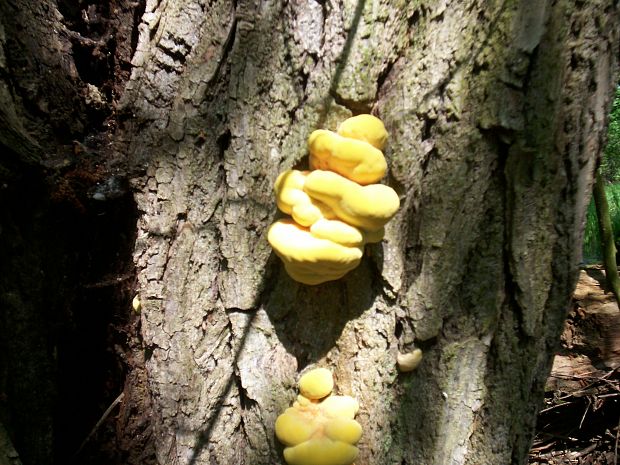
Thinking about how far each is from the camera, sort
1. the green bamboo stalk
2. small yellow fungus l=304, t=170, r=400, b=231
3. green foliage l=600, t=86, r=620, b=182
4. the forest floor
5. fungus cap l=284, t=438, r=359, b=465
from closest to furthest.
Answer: small yellow fungus l=304, t=170, r=400, b=231 < fungus cap l=284, t=438, r=359, b=465 < the green bamboo stalk < the forest floor < green foliage l=600, t=86, r=620, b=182

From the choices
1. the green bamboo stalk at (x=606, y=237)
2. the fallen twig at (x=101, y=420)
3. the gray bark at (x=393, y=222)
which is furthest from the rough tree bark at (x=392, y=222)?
the green bamboo stalk at (x=606, y=237)

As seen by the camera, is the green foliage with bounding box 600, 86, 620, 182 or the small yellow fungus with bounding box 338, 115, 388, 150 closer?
the small yellow fungus with bounding box 338, 115, 388, 150

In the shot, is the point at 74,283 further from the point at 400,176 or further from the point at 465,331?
the point at 465,331

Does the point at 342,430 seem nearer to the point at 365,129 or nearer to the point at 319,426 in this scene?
the point at 319,426

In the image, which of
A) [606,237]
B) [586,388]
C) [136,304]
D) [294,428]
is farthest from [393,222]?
[586,388]

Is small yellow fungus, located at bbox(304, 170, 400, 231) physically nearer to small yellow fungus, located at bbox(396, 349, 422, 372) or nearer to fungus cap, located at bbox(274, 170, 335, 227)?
fungus cap, located at bbox(274, 170, 335, 227)

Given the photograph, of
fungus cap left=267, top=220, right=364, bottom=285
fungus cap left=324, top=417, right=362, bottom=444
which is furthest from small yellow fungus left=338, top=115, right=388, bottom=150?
fungus cap left=324, top=417, right=362, bottom=444

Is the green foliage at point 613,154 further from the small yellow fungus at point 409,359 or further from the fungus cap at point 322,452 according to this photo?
the fungus cap at point 322,452
